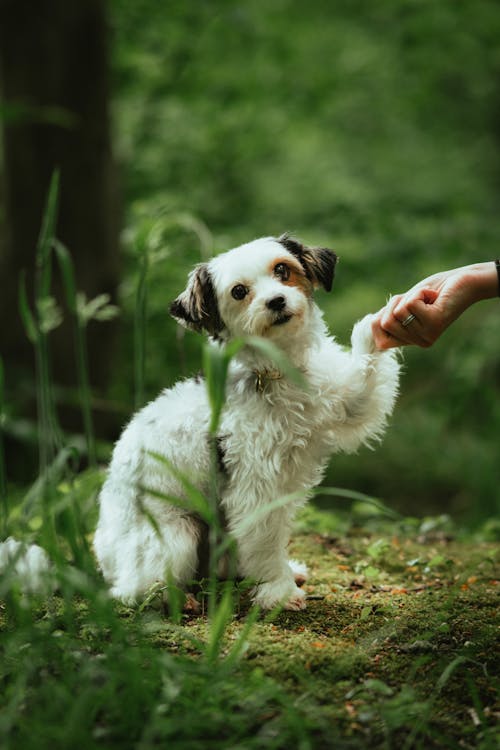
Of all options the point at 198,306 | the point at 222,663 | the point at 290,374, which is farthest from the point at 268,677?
the point at 198,306

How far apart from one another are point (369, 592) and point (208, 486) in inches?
38.1

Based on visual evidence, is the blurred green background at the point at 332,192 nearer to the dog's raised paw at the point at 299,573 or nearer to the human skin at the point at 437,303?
the dog's raised paw at the point at 299,573

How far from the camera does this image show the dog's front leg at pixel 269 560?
3258 mm

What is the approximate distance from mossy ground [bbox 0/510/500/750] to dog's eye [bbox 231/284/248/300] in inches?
52.9

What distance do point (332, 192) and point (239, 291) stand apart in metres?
9.46

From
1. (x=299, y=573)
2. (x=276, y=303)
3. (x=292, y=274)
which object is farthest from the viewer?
(x=299, y=573)

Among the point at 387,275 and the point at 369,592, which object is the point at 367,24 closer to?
the point at 387,275

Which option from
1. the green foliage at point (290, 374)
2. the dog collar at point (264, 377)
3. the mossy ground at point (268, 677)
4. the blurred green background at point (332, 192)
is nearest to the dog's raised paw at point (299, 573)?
the green foliage at point (290, 374)

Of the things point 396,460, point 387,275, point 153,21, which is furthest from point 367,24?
point 396,460

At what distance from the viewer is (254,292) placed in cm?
316

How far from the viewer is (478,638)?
2.95 metres

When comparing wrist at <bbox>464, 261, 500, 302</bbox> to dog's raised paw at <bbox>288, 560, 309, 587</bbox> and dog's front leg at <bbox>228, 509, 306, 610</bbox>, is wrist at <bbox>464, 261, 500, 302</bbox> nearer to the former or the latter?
dog's front leg at <bbox>228, 509, 306, 610</bbox>

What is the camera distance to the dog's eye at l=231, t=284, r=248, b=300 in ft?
10.4

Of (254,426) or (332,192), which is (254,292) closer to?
(254,426)
